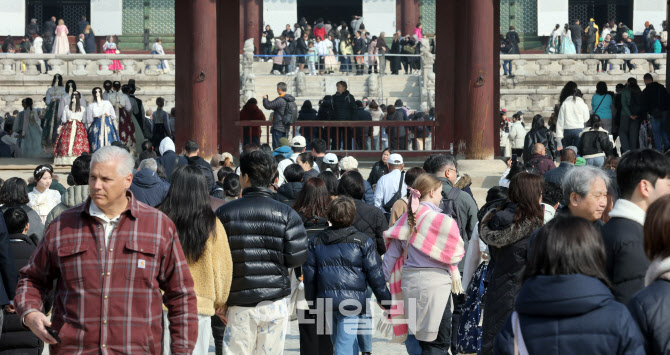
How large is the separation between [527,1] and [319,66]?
9607 millimetres

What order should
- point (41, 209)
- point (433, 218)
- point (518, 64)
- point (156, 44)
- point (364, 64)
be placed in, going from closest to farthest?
1. point (433, 218)
2. point (41, 209)
3. point (518, 64)
4. point (364, 64)
5. point (156, 44)

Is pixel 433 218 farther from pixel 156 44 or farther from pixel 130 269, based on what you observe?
pixel 156 44

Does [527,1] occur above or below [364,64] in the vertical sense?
above

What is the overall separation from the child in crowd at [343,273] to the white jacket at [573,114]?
9992 millimetres

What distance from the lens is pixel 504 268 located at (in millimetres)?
6082

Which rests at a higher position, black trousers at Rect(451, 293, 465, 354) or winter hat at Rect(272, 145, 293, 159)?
winter hat at Rect(272, 145, 293, 159)

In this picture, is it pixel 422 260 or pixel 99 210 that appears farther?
pixel 422 260

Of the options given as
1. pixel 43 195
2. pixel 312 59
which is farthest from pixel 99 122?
pixel 312 59

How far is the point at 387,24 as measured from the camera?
4028 centimetres

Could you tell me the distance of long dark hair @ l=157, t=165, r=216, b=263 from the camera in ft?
18.7

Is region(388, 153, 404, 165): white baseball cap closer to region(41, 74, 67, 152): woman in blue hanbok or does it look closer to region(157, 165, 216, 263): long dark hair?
region(157, 165, 216, 263): long dark hair

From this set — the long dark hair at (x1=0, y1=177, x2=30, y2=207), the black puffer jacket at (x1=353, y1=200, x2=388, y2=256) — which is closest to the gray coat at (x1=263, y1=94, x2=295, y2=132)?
the long dark hair at (x1=0, y1=177, x2=30, y2=207)

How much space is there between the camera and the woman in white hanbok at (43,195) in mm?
10227

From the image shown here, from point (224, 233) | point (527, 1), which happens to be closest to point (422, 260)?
point (224, 233)
